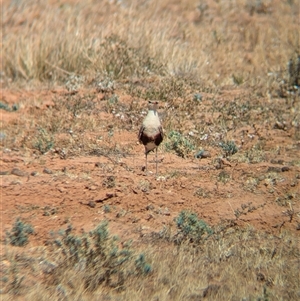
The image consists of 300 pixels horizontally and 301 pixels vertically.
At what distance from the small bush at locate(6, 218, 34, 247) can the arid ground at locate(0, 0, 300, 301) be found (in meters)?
0.01

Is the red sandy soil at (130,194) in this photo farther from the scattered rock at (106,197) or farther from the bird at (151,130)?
the bird at (151,130)

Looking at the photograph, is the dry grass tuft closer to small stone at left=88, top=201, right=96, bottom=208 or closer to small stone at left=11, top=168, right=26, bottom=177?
small stone at left=11, top=168, right=26, bottom=177

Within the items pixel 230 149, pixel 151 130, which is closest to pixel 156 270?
pixel 151 130

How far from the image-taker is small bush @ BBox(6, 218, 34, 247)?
19.8 feet

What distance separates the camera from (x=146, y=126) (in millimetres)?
7316

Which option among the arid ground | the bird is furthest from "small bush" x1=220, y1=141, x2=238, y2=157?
the bird

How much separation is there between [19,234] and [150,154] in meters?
2.49

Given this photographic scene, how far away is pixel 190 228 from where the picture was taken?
6164 mm

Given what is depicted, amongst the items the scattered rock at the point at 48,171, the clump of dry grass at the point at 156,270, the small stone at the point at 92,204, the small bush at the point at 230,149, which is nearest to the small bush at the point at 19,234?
the clump of dry grass at the point at 156,270

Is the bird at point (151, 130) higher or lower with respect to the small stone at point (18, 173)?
higher

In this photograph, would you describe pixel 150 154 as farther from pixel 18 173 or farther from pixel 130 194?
pixel 18 173

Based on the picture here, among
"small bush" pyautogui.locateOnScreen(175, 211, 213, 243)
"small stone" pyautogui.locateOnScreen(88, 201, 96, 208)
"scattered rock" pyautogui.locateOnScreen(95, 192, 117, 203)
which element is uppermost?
"small bush" pyautogui.locateOnScreen(175, 211, 213, 243)

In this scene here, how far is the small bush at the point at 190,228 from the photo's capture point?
6.07 m

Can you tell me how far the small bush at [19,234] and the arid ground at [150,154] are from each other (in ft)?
0.04
